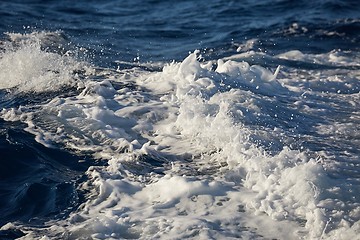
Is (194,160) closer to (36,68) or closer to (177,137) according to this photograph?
(177,137)

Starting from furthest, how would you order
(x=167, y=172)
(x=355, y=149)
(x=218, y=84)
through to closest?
(x=218, y=84) → (x=355, y=149) → (x=167, y=172)

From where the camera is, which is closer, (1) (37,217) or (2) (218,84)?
(1) (37,217)

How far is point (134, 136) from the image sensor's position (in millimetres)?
7992

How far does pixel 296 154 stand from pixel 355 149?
94cm

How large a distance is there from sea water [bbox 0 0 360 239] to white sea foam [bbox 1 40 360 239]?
0.7 inches

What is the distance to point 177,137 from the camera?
313 inches

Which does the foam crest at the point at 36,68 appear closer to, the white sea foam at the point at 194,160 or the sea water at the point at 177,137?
the sea water at the point at 177,137

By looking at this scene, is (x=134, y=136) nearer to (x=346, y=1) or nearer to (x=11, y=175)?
(x=11, y=175)

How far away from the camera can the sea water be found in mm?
5984

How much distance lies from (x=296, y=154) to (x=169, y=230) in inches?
74.6

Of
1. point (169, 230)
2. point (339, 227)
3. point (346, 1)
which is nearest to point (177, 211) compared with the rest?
point (169, 230)

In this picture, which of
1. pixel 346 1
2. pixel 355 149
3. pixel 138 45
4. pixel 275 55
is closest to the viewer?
pixel 355 149

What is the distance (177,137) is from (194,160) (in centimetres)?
73

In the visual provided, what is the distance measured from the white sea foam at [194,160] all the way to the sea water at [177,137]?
0.06 ft
